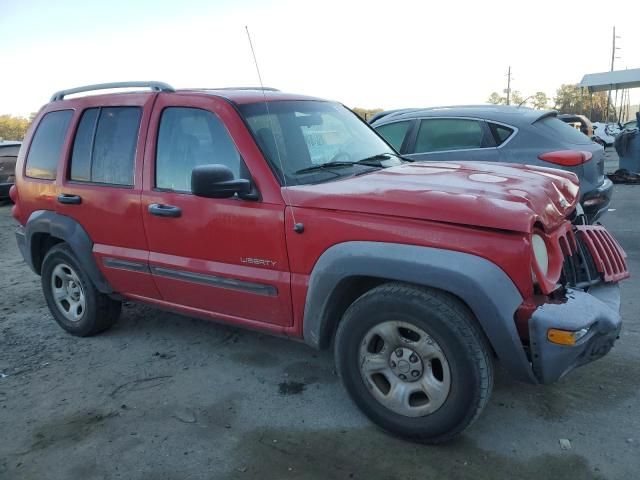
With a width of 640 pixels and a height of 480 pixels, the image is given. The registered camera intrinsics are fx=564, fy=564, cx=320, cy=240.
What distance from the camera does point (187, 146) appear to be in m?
3.73

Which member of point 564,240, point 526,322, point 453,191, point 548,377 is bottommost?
point 548,377

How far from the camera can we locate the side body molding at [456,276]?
261 centimetres

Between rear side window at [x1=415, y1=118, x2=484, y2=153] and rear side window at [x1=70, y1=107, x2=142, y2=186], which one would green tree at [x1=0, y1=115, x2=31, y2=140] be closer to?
rear side window at [x1=415, y1=118, x2=484, y2=153]

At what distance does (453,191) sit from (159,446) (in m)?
2.08

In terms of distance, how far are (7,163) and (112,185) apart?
9.33 meters

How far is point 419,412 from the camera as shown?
2.91 m

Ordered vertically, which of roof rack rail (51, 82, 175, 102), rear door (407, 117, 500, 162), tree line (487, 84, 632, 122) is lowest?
tree line (487, 84, 632, 122)

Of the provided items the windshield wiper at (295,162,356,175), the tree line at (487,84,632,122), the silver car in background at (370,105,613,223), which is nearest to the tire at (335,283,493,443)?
the windshield wiper at (295,162,356,175)

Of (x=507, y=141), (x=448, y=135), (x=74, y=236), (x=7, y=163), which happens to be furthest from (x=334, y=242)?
(x=7, y=163)

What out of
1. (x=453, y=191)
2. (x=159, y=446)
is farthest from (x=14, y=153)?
(x=453, y=191)

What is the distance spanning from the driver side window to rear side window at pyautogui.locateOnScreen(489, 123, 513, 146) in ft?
12.0

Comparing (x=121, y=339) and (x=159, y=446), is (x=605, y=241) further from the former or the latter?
(x=121, y=339)

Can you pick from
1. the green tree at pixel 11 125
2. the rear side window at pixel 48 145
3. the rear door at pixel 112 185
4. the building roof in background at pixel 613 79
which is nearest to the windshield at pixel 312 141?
the rear door at pixel 112 185

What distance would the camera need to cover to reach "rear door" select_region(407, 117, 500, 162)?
6176mm
